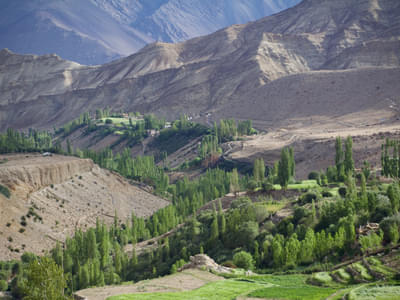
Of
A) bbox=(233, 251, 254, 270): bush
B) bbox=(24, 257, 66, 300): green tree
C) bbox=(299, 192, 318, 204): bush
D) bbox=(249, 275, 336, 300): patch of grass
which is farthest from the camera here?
bbox=(299, 192, 318, 204): bush

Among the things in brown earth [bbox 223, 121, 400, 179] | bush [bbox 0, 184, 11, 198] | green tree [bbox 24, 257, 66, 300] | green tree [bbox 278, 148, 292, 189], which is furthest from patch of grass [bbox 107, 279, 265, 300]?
brown earth [bbox 223, 121, 400, 179]

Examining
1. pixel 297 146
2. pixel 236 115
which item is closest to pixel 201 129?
pixel 236 115

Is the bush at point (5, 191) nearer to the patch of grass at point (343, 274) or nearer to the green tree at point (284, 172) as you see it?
the green tree at point (284, 172)

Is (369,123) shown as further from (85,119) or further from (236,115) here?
(85,119)

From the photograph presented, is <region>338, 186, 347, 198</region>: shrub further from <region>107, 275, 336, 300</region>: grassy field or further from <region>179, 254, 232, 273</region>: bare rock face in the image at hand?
<region>107, 275, 336, 300</region>: grassy field

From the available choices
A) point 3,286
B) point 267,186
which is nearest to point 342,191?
point 267,186

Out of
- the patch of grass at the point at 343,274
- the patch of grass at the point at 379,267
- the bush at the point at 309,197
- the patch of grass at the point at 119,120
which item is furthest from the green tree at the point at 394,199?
the patch of grass at the point at 119,120
